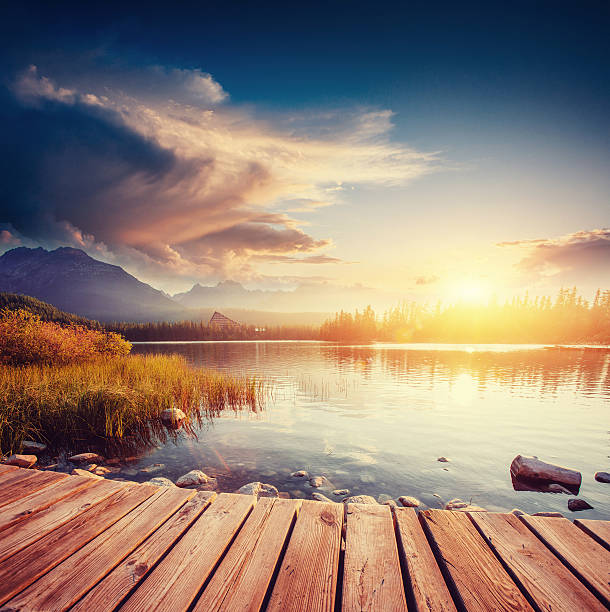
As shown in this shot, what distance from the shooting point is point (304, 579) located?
2.68 meters

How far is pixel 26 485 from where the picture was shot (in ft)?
14.3

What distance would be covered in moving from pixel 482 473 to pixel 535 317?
157243mm

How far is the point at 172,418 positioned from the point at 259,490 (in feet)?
24.1

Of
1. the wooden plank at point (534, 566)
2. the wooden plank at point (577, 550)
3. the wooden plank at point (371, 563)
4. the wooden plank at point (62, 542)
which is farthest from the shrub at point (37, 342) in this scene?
the wooden plank at point (577, 550)

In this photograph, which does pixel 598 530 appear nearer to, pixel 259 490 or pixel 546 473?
pixel 259 490

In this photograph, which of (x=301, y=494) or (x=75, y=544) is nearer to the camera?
(x=75, y=544)

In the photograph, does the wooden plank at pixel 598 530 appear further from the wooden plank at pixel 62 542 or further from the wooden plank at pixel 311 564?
the wooden plank at pixel 62 542

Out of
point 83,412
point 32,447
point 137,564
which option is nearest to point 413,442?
point 137,564

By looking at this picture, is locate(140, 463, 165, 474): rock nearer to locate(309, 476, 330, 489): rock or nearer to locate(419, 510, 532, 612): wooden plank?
locate(309, 476, 330, 489): rock

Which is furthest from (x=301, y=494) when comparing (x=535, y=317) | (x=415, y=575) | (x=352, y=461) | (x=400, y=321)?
(x=535, y=317)

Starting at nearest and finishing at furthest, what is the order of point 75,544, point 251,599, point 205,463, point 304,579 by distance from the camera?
point 251,599
point 304,579
point 75,544
point 205,463

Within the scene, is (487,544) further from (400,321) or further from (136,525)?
(400,321)

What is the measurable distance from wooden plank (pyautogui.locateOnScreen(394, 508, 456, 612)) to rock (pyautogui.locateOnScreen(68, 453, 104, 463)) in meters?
10.2

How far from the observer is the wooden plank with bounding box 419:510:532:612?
2482mm
